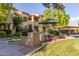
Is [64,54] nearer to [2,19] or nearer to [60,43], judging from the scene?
[60,43]

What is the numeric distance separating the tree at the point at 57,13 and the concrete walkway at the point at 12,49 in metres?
0.51

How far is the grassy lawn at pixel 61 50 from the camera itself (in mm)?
5480

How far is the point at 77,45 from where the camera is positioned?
5.49 metres

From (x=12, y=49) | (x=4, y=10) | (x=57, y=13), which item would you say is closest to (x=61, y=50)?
(x=57, y=13)

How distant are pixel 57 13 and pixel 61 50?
0.50m

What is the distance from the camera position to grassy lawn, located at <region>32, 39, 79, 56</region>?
216 inches

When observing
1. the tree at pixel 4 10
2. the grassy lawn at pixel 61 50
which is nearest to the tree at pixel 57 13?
the grassy lawn at pixel 61 50

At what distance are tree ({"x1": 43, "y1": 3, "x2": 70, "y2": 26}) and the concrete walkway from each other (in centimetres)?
51

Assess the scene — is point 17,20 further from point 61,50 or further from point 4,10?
point 61,50

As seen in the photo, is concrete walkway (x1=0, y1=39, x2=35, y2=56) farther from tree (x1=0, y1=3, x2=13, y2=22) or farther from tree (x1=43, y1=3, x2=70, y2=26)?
tree (x1=43, y1=3, x2=70, y2=26)

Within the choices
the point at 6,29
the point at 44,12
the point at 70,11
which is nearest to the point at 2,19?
the point at 6,29

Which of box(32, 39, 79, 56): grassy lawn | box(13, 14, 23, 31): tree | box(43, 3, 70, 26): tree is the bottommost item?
box(32, 39, 79, 56): grassy lawn

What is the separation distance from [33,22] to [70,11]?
0.51 metres

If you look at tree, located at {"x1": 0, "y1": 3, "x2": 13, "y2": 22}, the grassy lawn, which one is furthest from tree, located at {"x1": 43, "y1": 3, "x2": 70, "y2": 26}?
tree, located at {"x1": 0, "y1": 3, "x2": 13, "y2": 22}
